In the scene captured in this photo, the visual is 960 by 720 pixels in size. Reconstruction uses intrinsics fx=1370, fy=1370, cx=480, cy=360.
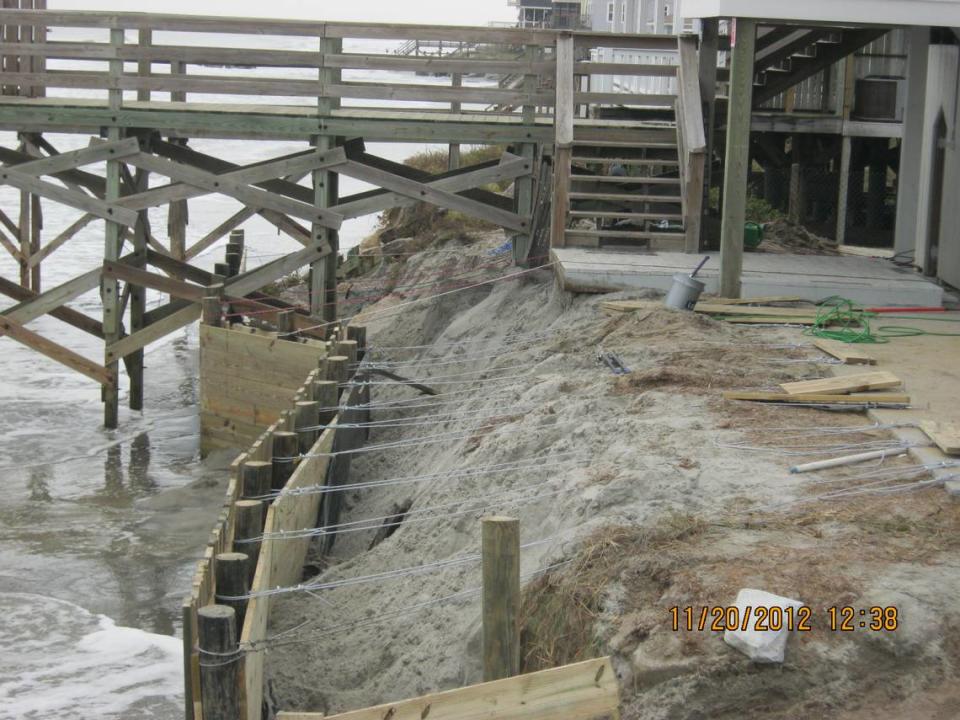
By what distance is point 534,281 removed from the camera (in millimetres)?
15656

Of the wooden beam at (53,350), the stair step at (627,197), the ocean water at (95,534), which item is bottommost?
the ocean water at (95,534)

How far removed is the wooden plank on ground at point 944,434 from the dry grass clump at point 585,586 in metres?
1.77

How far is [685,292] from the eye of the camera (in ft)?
39.9

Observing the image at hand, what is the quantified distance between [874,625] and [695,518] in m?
1.33

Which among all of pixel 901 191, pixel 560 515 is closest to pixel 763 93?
pixel 901 191

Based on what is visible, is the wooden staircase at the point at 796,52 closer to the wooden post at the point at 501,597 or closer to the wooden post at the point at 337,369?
the wooden post at the point at 337,369

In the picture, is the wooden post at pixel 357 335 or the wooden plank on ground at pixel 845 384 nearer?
the wooden plank on ground at pixel 845 384

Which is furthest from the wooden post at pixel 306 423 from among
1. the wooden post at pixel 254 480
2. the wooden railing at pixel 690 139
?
the wooden railing at pixel 690 139

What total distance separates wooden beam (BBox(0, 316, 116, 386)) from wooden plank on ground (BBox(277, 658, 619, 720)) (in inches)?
451

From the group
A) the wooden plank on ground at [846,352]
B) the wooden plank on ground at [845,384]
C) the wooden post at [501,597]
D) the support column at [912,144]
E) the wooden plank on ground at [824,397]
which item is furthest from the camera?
the support column at [912,144]

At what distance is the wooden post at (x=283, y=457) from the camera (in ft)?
31.4

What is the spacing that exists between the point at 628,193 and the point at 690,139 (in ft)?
3.79

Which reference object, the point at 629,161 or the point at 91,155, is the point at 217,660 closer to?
the point at 629,161

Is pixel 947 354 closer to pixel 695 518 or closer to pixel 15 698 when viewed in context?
pixel 695 518
